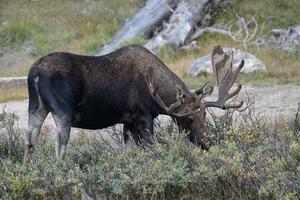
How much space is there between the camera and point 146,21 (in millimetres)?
23938

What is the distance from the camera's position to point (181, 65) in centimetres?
2109

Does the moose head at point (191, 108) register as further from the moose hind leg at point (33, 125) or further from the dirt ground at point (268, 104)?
the dirt ground at point (268, 104)

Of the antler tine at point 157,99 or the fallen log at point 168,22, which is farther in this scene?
the fallen log at point 168,22

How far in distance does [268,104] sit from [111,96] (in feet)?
20.3

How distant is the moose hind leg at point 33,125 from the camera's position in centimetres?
1027

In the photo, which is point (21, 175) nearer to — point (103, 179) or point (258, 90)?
point (103, 179)

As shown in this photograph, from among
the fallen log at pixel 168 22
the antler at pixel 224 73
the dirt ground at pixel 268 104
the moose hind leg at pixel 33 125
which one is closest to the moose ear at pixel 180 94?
the antler at pixel 224 73

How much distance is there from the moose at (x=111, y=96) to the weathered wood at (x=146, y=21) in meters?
12.7

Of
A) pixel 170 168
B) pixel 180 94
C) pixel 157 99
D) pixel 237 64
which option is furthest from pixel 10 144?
pixel 237 64

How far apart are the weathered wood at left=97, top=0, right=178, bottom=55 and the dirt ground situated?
6.14 metres

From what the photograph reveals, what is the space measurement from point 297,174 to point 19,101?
10.7 m

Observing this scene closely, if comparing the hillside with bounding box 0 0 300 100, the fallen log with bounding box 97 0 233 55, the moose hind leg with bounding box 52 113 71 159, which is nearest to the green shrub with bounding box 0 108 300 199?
the moose hind leg with bounding box 52 113 71 159

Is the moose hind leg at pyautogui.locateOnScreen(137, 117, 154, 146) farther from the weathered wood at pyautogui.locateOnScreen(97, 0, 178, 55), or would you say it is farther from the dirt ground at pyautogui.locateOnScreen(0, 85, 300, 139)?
the weathered wood at pyautogui.locateOnScreen(97, 0, 178, 55)

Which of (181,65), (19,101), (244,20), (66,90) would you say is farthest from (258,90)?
(66,90)
